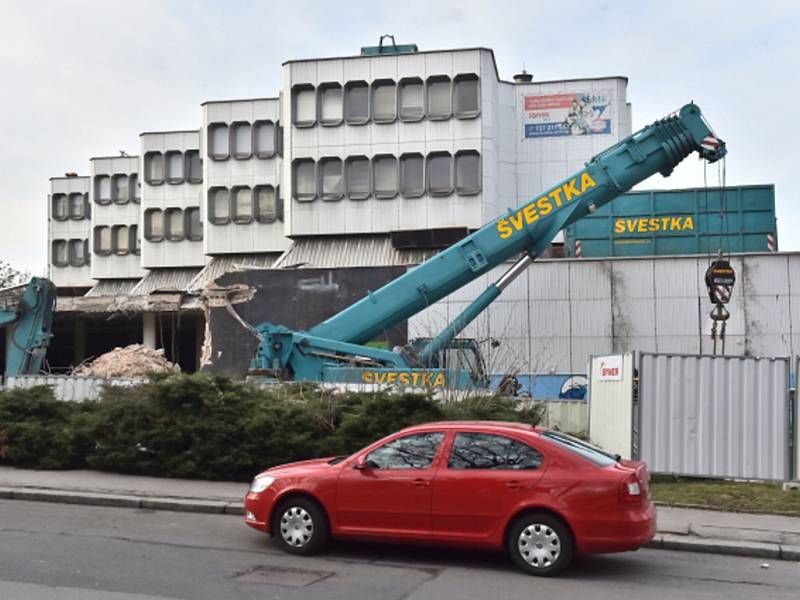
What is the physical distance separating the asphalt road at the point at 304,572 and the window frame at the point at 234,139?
124 feet

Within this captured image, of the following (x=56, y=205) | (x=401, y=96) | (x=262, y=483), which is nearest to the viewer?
(x=262, y=483)

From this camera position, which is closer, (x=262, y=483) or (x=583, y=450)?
(x=583, y=450)

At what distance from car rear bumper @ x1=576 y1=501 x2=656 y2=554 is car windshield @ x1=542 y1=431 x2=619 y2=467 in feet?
1.86

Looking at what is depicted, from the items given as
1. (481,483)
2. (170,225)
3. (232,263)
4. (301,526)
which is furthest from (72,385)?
(170,225)

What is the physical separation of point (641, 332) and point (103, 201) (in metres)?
38.6

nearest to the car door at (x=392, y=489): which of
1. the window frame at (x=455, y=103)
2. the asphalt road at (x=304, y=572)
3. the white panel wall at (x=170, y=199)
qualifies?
the asphalt road at (x=304, y=572)

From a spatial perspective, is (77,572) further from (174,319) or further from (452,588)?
(174,319)

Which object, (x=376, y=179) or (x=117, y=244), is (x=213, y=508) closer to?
(x=376, y=179)

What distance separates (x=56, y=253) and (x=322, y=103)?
28515 millimetres

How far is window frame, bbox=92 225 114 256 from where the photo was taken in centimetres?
5719

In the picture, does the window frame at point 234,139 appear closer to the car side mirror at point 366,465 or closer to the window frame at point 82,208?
the window frame at point 82,208

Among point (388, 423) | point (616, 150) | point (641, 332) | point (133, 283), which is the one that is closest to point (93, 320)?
point (133, 283)

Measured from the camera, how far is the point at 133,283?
5616 cm

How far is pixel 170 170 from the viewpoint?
54.0m
